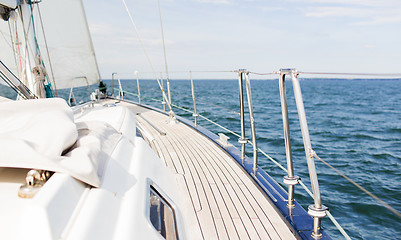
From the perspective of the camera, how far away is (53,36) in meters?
5.64

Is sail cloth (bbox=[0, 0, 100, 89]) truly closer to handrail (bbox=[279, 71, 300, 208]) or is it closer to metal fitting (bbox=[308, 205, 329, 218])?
handrail (bbox=[279, 71, 300, 208])

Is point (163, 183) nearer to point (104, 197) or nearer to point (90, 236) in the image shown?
point (104, 197)

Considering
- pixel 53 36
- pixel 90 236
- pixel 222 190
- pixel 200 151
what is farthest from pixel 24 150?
pixel 53 36

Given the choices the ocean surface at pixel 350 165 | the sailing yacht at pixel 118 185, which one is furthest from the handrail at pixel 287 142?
the ocean surface at pixel 350 165

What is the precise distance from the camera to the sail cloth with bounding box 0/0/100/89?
5480 millimetres

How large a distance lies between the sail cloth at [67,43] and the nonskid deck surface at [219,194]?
281 cm

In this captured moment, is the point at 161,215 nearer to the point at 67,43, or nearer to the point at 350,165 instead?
the point at 67,43

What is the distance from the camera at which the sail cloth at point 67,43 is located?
5.48m

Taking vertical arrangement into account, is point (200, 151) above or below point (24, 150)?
below

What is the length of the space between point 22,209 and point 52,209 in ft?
0.45

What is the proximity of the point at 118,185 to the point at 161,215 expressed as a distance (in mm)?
301

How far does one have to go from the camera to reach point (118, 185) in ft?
4.33

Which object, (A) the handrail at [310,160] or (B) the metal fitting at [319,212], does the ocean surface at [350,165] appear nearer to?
(A) the handrail at [310,160]

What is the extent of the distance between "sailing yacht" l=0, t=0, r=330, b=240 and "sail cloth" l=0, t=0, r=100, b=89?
1.71 meters
